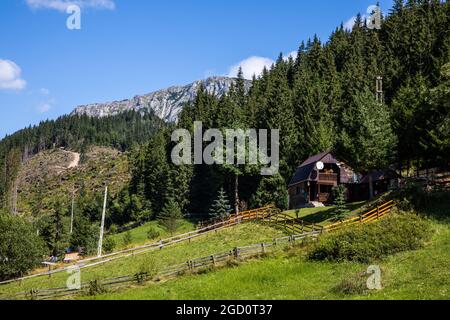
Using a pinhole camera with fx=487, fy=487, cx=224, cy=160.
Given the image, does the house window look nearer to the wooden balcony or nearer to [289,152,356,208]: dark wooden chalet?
[289,152,356,208]: dark wooden chalet

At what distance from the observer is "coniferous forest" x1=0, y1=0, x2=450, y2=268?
1928 inches

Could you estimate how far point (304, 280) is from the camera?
27453 millimetres

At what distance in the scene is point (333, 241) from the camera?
1272 inches

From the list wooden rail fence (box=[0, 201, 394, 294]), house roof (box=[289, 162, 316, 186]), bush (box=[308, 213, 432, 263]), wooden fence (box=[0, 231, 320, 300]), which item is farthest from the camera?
house roof (box=[289, 162, 316, 186])

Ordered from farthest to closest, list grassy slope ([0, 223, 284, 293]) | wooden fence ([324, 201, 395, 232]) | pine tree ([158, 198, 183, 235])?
pine tree ([158, 198, 183, 235]) < grassy slope ([0, 223, 284, 293]) < wooden fence ([324, 201, 395, 232])

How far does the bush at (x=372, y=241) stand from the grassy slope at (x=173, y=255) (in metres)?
9.37

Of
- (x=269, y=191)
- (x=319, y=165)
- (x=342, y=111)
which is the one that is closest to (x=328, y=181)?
(x=319, y=165)

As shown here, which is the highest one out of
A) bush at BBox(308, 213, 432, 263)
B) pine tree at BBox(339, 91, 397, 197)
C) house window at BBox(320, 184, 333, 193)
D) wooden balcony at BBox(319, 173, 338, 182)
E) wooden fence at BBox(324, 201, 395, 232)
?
pine tree at BBox(339, 91, 397, 197)

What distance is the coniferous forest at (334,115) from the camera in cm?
4897

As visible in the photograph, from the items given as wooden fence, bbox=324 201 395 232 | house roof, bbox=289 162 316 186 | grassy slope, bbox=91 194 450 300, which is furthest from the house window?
grassy slope, bbox=91 194 450 300

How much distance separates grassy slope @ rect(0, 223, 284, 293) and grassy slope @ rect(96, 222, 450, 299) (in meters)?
7.58

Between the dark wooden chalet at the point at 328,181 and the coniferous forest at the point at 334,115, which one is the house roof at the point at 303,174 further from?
the coniferous forest at the point at 334,115

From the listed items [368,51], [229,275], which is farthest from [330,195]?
[368,51]

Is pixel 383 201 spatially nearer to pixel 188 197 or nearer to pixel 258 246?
pixel 258 246
